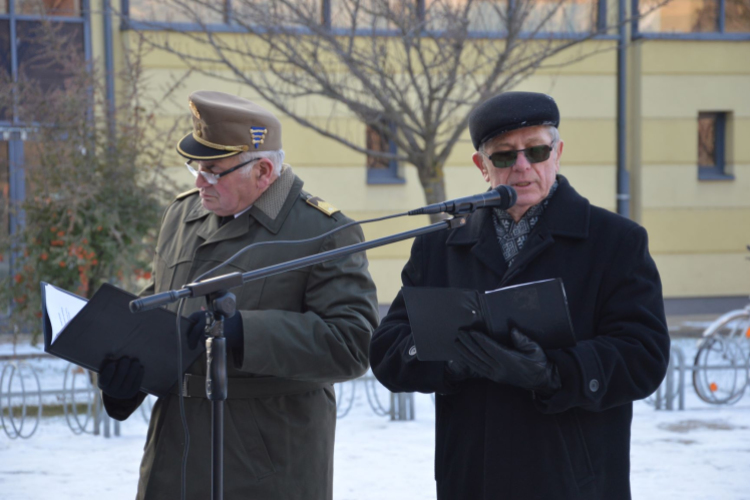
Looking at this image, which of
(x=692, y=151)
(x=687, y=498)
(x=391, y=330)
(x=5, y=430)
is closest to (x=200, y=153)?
(x=391, y=330)

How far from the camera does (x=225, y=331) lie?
2557mm

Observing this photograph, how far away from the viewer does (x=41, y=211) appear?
6.95 m

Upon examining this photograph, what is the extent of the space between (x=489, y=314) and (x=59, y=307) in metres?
1.25

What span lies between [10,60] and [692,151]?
9.76 m

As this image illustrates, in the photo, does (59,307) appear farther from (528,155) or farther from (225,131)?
(528,155)

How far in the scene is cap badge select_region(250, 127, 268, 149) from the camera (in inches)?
110

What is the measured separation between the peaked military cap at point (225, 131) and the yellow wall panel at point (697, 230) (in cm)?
1157

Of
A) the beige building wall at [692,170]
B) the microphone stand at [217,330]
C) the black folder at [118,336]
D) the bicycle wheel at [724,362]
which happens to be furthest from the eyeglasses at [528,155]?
the beige building wall at [692,170]

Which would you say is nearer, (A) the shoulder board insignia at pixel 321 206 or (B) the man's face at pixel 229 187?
(B) the man's face at pixel 229 187

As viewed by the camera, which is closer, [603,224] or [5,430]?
[603,224]

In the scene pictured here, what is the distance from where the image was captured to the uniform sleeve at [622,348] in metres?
2.10

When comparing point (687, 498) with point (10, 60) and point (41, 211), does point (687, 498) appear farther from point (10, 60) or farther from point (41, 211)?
point (10, 60)

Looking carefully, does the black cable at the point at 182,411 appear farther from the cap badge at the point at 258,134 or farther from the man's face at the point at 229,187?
the cap badge at the point at 258,134

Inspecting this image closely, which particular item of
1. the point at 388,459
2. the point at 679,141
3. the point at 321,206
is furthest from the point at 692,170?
the point at 321,206
